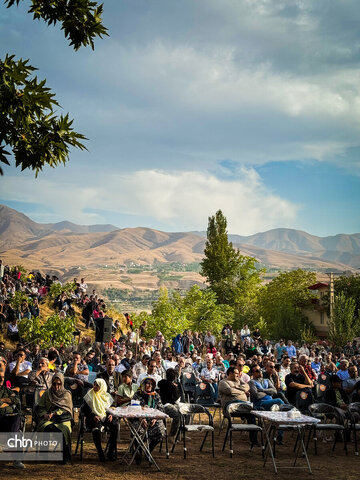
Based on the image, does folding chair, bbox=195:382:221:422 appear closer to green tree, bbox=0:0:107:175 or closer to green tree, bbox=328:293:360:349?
green tree, bbox=0:0:107:175

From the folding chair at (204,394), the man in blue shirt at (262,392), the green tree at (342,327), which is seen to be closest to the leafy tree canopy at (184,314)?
the green tree at (342,327)

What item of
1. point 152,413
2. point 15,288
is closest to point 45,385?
point 152,413

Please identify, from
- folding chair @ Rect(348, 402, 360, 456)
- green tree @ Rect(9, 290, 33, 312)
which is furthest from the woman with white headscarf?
green tree @ Rect(9, 290, 33, 312)

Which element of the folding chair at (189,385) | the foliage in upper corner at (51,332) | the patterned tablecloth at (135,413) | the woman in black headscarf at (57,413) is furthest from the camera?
the foliage in upper corner at (51,332)

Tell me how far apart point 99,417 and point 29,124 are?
4.90m

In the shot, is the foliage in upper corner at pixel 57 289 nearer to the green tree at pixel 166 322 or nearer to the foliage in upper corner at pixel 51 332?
the green tree at pixel 166 322

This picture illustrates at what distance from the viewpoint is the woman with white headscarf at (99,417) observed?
7.62 m

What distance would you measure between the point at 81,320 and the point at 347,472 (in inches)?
835

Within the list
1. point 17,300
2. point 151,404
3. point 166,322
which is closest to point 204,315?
A: point 166,322

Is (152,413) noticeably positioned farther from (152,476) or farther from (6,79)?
(6,79)

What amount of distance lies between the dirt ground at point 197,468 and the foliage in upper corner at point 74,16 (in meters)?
5.84

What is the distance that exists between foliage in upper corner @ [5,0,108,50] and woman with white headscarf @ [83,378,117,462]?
5333 mm

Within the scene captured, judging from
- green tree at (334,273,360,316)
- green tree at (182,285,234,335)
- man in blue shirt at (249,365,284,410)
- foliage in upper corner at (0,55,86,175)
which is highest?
foliage in upper corner at (0,55,86,175)

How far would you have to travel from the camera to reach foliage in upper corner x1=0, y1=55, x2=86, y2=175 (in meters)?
4.91
